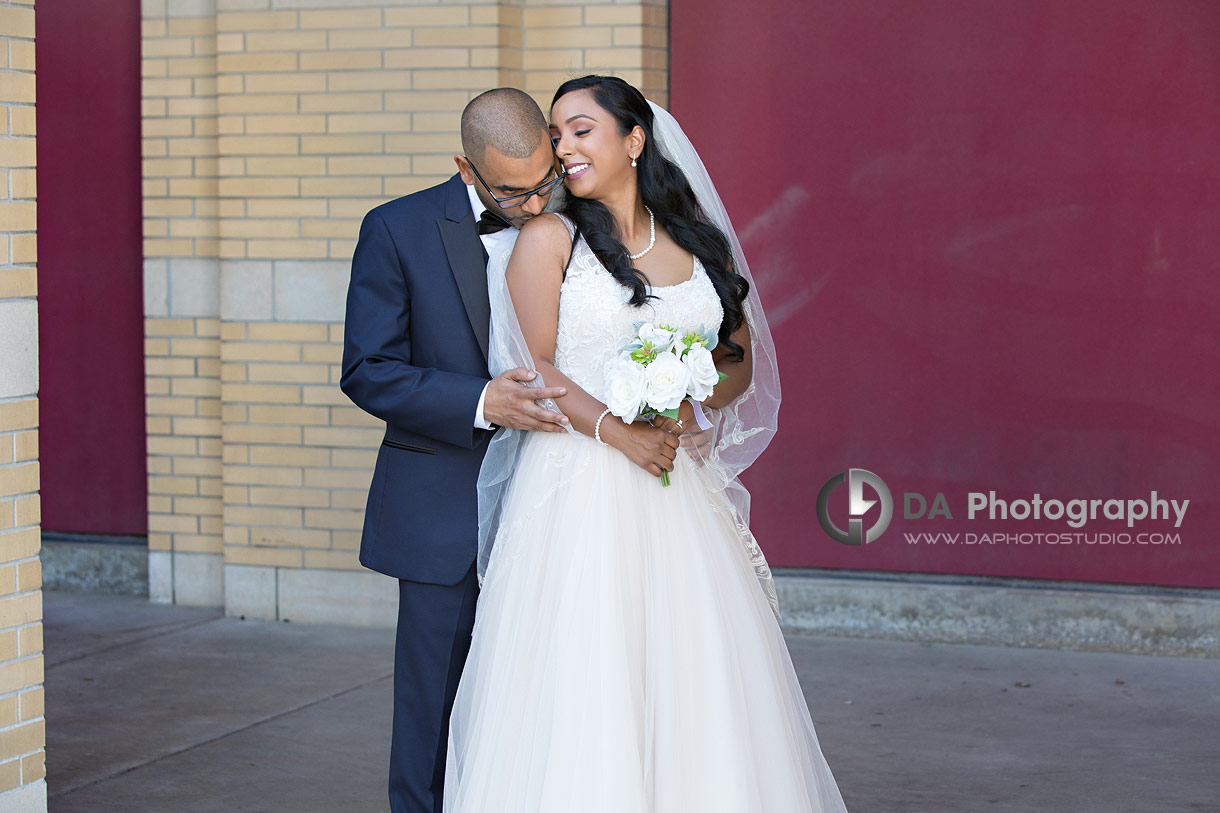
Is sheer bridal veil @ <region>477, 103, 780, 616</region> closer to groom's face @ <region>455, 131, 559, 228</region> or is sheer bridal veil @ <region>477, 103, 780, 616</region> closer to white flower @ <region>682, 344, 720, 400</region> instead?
groom's face @ <region>455, 131, 559, 228</region>

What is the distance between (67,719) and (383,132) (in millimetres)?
2832

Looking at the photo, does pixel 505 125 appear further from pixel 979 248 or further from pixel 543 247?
pixel 979 248

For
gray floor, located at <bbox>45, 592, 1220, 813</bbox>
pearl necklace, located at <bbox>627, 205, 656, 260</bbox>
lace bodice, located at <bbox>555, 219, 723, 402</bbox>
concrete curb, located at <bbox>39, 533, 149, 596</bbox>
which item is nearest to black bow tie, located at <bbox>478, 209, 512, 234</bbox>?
lace bodice, located at <bbox>555, 219, 723, 402</bbox>

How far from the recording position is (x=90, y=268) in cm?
723

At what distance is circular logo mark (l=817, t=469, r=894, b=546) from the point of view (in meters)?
6.34

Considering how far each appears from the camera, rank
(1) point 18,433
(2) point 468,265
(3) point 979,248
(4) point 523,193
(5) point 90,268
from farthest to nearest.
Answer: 1. (5) point 90,268
2. (3) point 979,248
3. (1) point 18,433
4. (2) point 468,265
5. (4) point 523,193

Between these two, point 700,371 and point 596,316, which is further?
point 596,316

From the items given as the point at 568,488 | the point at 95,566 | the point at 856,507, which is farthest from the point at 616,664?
the point at 95,566

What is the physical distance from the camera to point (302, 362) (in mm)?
6551

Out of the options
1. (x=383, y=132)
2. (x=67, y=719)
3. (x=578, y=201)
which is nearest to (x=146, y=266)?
(x=383, y=132)

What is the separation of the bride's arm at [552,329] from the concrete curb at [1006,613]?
3.12m

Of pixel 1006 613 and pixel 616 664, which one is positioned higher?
pixel 616 664

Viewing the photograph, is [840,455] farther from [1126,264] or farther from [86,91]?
[86,91]

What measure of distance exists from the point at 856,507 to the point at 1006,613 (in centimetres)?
79
